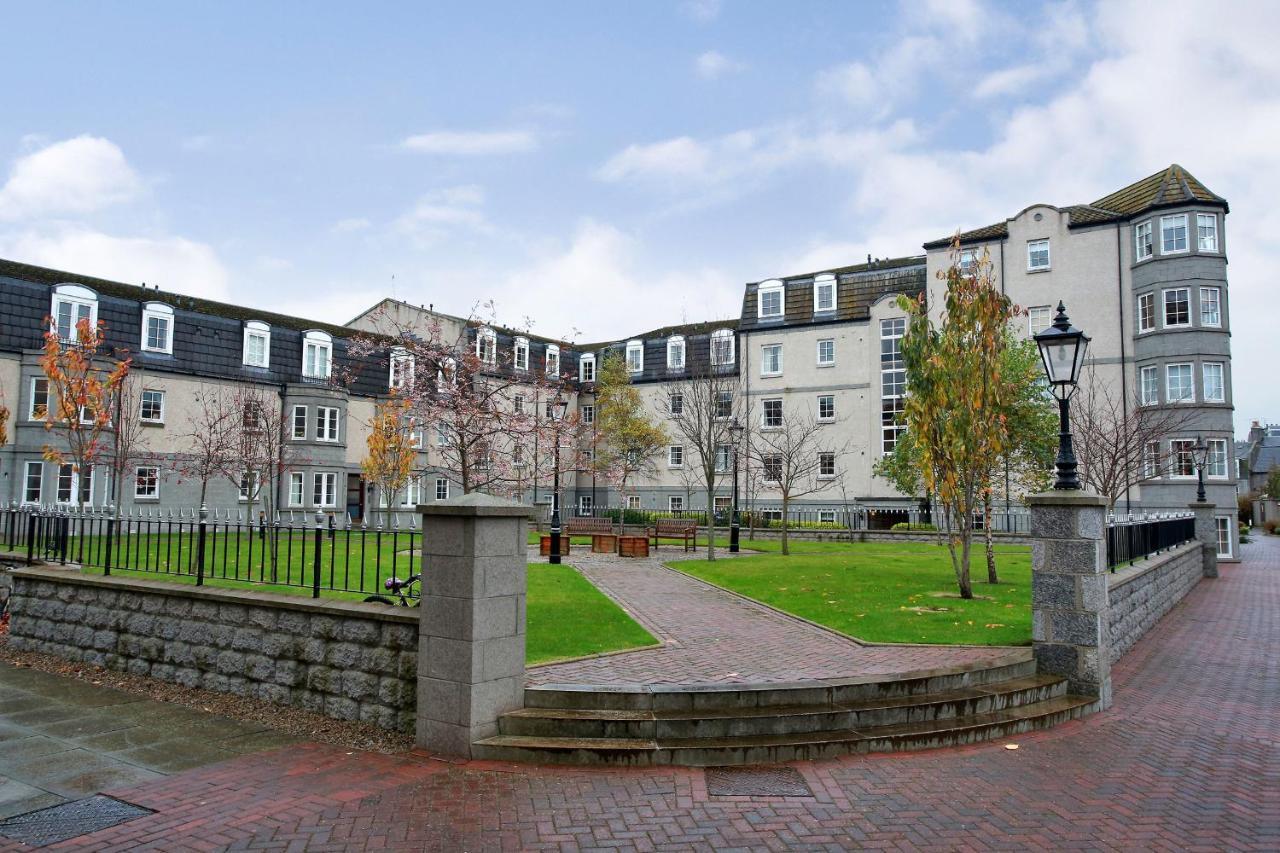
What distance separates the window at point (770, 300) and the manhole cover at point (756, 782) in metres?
39.4

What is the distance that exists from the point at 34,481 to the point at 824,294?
3550 cm

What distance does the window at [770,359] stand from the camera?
44219 mm

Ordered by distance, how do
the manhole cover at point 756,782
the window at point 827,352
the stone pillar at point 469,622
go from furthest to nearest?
the window at point 827,352, the stone pillar at point 469,622, the manhole cover at point 756,782

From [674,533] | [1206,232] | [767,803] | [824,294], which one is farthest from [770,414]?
[767,803]

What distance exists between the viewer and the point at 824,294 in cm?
4288

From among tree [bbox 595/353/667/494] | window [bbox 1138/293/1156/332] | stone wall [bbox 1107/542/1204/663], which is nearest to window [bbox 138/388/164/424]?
tree [bbox 595/353/667/494]

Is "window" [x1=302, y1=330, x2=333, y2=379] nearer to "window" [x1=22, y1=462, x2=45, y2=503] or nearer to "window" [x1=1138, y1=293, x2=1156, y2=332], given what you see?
"window" [x1=22, y1=462, x2=45, y2=503]

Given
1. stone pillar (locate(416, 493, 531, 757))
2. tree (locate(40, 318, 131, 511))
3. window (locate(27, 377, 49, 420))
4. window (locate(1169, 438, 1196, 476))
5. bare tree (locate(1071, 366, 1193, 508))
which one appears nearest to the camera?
stone pillar (locate(416, 493, 531, 757))

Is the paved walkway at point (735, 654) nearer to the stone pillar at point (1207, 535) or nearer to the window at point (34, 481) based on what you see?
the stone pillar at point (1207, 535)

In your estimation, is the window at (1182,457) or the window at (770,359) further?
the window at (770,359)

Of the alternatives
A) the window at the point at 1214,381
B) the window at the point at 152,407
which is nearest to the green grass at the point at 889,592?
the window at the point at 1214,381

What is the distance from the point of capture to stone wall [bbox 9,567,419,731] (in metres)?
7.21

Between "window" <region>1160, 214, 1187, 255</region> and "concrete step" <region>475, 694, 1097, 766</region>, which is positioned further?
"window" <region>1160, 214, 1187, 255</region>

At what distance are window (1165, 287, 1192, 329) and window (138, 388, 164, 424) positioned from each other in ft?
131
